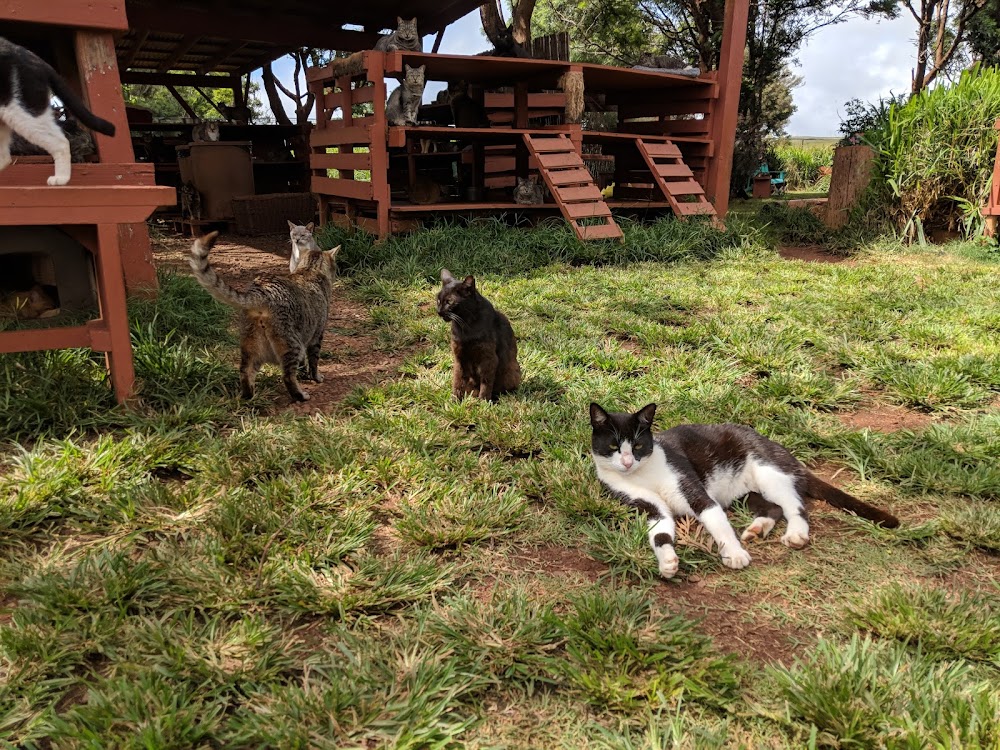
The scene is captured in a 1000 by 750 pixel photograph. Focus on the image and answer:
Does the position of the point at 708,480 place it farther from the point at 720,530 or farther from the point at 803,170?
the point at 803,170

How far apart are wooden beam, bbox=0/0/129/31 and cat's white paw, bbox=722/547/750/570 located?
5493 millimetres

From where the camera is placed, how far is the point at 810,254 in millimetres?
9289

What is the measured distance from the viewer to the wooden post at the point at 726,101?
9984 millimetres

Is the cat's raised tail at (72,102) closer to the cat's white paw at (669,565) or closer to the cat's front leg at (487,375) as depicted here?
the cat's front leg at (487,375)

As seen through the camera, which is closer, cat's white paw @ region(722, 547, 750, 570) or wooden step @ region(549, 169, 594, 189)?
cat's white paw @ region(722, 547, 750, 570)


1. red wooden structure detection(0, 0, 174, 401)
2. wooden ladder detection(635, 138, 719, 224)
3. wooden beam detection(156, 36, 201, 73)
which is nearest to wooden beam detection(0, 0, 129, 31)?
red wooden structure detection(0, 0, 174, 401)

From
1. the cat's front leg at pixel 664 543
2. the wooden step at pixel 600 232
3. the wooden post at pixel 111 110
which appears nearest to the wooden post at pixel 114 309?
the wooden post at pixel 111 110

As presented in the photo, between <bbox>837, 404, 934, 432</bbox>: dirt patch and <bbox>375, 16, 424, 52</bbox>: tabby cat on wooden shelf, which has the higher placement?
<bbox>375, 16, 424, 52</bbox>: tabby cat on wooden shelf

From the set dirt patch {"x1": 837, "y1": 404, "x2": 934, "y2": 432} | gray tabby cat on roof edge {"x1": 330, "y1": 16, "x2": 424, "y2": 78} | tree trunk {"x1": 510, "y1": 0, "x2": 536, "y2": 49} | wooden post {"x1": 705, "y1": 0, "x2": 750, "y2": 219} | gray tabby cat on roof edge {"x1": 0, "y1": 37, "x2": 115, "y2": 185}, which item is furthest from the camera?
tree trunk {"x1": 510, "y1": 0, "x2": 536, "y2": 49}

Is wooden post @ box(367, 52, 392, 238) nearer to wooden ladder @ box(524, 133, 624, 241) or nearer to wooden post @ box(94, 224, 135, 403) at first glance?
wooden ladder @ box(524, 133, 624, 241)

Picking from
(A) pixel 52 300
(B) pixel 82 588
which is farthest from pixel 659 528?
(A) pixel 52 300

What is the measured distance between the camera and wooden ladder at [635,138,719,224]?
9484mm

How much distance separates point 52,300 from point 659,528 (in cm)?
535

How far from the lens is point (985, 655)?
1.89 m
